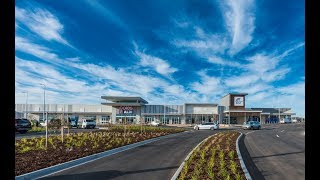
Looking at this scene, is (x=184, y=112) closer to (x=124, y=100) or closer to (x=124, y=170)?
(x=124, y=100)

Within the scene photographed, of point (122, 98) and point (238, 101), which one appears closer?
point (238, 101)

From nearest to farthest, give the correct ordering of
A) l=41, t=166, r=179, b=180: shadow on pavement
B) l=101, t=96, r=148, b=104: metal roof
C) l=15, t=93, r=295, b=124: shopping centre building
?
1. l=41, t=166, r=179, b=180: shadow on pavement
2. l=15, t=93, r=295, b=124: shopping centre building
3. l=101, t=96, r=148, b=104: metal roof

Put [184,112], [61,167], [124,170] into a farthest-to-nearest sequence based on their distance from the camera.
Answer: [184,112] < [61,167] < [124,170]

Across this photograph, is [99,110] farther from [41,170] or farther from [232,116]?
[41,170]

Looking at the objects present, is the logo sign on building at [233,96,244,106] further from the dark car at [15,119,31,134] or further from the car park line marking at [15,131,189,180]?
the car park line marking at [15,131,189,180]

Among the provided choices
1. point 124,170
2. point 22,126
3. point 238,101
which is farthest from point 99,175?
point 238,101

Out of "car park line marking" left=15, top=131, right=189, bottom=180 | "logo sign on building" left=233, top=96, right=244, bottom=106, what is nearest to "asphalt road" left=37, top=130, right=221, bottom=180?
"car park line marking" left=15, top=131, right=189, bottom=180

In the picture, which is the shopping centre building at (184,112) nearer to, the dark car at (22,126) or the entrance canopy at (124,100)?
the entrance canopy at (124,100)

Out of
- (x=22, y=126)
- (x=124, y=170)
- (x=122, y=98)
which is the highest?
(x=122, y=98)
